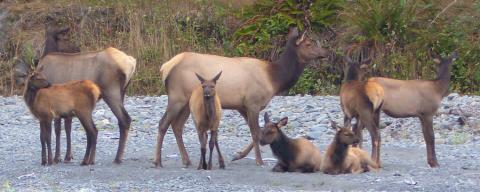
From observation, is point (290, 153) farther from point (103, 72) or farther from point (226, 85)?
point (103, 72)

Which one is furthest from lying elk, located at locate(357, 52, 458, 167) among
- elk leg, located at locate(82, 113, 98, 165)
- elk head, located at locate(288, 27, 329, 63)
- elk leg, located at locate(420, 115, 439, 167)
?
elk leg, located at locate(82, 113, 98, 165)

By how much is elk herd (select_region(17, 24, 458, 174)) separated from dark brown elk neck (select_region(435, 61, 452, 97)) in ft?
0.04

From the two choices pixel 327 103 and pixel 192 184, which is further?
pixel 327 103

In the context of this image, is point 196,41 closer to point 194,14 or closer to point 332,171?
point 194,14

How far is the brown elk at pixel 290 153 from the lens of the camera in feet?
41.7

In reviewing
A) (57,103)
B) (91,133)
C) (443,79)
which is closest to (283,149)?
(443,79)

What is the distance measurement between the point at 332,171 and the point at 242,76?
6.89 feet

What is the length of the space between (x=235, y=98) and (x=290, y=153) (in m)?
1.46

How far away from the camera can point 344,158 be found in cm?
1245

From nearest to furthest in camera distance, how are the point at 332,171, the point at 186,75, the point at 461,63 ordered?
1. the point at 332,171
2. the point at 186,75
3. the point at 461,63

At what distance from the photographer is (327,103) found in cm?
2000

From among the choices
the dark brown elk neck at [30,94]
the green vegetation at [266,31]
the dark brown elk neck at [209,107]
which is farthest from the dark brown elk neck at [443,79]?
the green vegetation at [266,31]

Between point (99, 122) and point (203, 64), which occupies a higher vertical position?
point (203, 64)

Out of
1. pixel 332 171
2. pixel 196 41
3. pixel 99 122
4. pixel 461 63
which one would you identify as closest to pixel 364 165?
pixel 332 171
